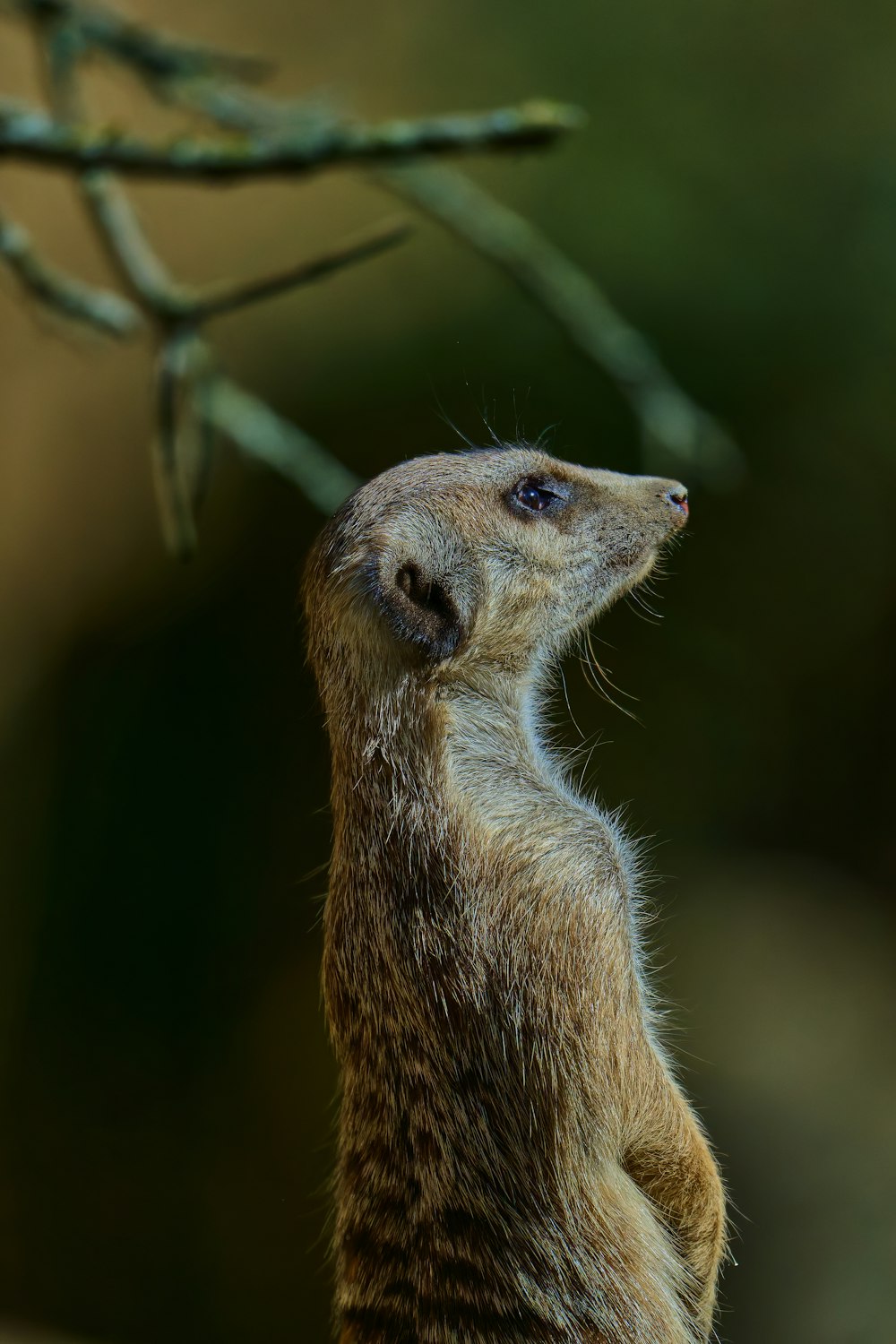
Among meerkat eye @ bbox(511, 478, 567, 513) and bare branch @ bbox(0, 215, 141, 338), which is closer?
meerkat eye @ bbox(511, 478, 567, 513)

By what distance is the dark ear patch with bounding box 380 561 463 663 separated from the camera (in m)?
1.64

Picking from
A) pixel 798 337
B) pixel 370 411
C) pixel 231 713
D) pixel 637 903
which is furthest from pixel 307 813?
pixel 637 903

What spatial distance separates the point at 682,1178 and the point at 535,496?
901 millimetres

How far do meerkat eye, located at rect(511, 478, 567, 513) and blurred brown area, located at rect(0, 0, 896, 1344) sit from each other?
2919 millimetres

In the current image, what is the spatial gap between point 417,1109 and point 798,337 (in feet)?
14.1

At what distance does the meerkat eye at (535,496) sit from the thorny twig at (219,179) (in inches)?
15.0

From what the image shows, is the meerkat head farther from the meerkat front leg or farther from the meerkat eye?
the meerkat front leg

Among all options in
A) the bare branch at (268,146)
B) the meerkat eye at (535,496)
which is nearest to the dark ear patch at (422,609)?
the meerkat eye at (535,496)

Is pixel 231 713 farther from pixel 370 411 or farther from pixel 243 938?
pixel 370 411

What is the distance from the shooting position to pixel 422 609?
65.8 inches

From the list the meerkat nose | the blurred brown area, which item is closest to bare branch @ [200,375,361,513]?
the meerkat nose

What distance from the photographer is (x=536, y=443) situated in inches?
82.2

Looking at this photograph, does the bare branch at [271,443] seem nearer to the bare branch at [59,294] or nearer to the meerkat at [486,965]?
the bare branch at [59,294]

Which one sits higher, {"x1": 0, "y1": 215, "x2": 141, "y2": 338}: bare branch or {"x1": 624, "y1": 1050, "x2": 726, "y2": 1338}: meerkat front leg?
{"x1": 0, "y1": 215, "x2": 141, "y2": 338}: bare branch
